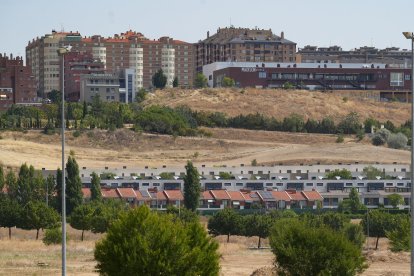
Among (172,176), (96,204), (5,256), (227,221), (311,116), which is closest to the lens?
(5,256)

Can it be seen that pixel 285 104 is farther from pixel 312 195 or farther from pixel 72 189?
pixel 72 189

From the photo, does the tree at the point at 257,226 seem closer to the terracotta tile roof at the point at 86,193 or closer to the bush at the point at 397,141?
the terracotta tile roof at the point at 86,193

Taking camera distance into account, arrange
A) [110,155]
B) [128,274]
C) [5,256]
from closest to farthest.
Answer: [128,274]
[5,256]
[110,155]

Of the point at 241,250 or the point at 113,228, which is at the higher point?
the point at 113,228

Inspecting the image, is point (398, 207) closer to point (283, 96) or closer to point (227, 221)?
point (227, 221)

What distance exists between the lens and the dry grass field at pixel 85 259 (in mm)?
60816

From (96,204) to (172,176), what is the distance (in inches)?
1164

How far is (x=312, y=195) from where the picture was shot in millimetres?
117688

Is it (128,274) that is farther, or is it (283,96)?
(283,96)

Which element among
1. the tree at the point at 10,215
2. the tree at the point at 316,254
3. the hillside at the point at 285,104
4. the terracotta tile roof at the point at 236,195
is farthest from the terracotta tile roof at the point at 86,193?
the hillside at the point at 285,104

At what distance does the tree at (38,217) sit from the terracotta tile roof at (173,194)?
2628cm

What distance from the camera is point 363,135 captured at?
17188 centimetres

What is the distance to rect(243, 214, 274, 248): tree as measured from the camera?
292ft

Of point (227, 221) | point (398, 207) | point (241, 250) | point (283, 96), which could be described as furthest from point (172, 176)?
point (283, 96)
